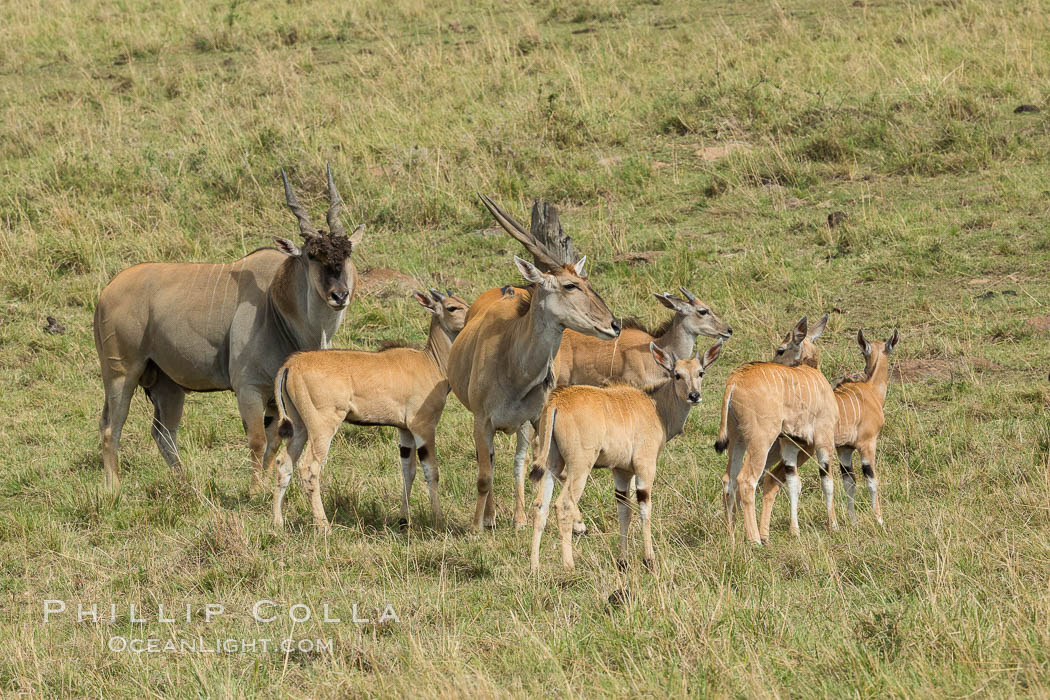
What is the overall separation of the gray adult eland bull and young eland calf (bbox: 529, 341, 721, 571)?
235cm

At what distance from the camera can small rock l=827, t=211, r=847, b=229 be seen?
12.2m

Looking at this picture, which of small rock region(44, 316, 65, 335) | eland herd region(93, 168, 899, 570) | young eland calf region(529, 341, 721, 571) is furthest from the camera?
small rock region(44, 316, 65, 335)

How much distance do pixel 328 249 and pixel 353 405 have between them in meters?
1.24

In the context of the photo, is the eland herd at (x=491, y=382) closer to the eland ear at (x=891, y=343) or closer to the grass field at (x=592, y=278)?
the eland ear at (x=891, y=343)

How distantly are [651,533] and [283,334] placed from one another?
10.6ft

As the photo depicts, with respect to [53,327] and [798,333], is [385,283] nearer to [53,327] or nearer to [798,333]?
[53,327]

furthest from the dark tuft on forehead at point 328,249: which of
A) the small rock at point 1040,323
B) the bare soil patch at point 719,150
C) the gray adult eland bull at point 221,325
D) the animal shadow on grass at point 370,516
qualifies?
the bare soil patch at point 719,150

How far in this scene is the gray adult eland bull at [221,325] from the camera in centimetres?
883

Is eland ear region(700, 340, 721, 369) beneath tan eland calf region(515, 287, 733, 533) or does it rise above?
above

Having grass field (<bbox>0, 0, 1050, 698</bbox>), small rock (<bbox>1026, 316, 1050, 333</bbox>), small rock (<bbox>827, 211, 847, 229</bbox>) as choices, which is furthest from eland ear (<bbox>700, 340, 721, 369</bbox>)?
small rock (<bbox>827, 211, 847, 229</bbox>)

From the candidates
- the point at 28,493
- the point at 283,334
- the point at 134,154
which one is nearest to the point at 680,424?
the point at 283,334

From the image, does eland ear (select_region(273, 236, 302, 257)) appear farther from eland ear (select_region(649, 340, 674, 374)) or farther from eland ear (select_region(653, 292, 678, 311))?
eland ear (select_region(649, 340, 674, 374))

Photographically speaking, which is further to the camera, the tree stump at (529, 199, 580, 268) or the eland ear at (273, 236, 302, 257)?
the tree stump at (529, 199, 580, 268)

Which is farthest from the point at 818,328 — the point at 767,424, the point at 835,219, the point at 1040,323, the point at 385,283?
the point at 385,283
